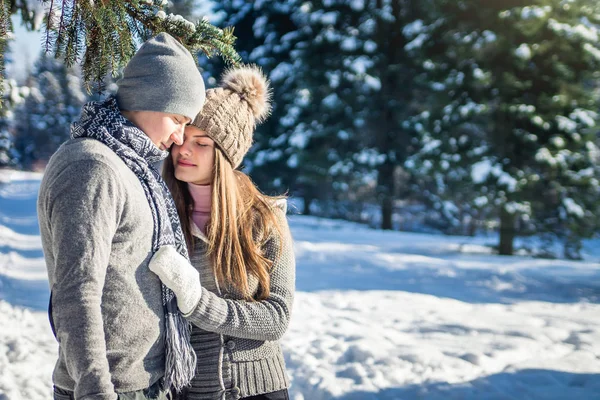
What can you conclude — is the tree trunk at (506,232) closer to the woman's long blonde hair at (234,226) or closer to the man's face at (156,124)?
the woman's long blonde hair at (234,226)

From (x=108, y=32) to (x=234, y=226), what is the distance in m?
1.16

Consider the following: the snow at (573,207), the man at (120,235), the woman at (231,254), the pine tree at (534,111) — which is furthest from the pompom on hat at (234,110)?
the snow at (573,207)

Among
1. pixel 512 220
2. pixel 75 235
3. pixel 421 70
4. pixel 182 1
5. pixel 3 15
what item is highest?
pixel 182 1

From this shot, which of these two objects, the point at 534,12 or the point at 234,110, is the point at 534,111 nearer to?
the point at 534,12

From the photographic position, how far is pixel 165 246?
64.4 inches

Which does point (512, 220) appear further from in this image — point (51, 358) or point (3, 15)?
point (3, 15)

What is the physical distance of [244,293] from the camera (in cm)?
209

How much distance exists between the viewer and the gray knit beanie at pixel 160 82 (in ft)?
5.65

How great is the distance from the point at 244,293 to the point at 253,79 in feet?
3.22

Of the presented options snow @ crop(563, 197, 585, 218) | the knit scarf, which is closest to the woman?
the knit scarf

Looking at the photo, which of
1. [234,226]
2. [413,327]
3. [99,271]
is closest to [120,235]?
[99,271]

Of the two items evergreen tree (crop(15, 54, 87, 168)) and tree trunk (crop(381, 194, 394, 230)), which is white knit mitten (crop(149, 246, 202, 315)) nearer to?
tree trunk (crop(381, 194, 394, 230))

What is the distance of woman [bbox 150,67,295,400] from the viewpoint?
204cm

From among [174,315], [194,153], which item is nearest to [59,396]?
[174,315]
